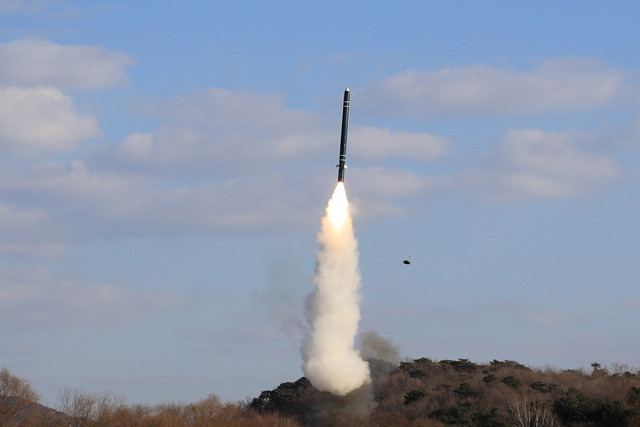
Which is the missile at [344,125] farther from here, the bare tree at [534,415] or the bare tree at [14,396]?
the bare tree at [14,396]

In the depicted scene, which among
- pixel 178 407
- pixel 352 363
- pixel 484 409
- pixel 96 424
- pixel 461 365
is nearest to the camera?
pixel 352 363

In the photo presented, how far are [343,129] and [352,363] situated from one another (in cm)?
1702

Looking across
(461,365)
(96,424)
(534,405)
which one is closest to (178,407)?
(96,424)

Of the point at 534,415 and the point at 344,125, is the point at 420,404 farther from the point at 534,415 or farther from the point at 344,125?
the point at 344,125

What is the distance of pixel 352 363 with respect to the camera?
7362 cm

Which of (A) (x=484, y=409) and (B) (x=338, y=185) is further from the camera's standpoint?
(A) (x=484, y=409)

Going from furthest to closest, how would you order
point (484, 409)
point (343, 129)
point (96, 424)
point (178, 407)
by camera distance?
point (178, 407), point (96, 424), point (484, 409), point (343, 129)

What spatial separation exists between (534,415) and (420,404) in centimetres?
1515

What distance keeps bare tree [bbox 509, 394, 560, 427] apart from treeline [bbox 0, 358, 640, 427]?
14 centimetres

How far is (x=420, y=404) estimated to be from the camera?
3743 inches

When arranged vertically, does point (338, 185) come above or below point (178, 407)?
above

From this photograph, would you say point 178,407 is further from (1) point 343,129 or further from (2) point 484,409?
(1) point 343,129

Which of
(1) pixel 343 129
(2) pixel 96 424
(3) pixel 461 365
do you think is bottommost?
(2) pixel 96 424

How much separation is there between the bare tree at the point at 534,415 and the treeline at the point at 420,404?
0.14 meters
